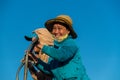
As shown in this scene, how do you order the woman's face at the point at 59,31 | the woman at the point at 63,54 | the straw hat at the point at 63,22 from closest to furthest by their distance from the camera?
the woman at the point at 63,54
the woman's face at the point at 59,31
the straw hat at the point at 63,22

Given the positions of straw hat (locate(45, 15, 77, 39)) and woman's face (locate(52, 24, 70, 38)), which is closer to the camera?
woman's face (locate(52, 24, 70, 38))

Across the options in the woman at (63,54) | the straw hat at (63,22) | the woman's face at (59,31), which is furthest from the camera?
the straw hat at (63,22)

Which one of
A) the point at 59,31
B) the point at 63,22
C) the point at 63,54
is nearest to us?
the point at 63,54

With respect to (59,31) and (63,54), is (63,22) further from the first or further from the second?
(63,54)

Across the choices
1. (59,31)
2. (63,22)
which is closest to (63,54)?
(59,31)

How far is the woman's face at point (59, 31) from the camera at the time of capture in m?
5.89

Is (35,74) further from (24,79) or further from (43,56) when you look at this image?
(24,79)

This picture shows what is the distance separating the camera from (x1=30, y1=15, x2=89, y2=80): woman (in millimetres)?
5387

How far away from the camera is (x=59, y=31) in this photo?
591 cm

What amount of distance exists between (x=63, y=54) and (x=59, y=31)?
2.12 feet

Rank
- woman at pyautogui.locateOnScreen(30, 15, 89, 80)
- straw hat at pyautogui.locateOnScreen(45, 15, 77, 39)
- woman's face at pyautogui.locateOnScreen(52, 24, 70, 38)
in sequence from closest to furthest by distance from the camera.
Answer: woman at pyautogui.locateOnScreen(30, 15, 89, 80), woman's face at pyautogui.locateOnScreen(52, 24, 70, 38), straw hat at pyautogui.locateOnScreen(45, 15, 77, 39)

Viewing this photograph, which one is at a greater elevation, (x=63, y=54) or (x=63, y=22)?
(x=63, y=22)

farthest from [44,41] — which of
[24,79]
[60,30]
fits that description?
[24,79]

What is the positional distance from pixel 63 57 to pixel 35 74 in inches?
43.5
